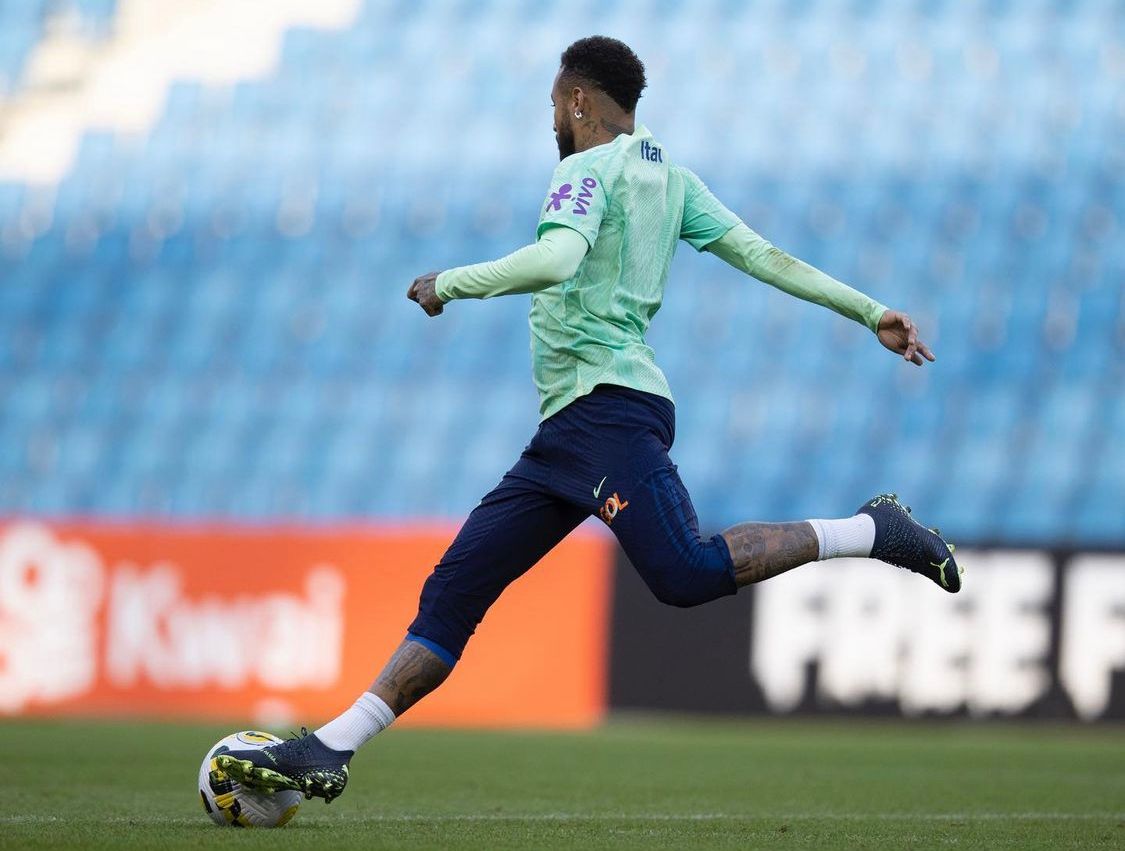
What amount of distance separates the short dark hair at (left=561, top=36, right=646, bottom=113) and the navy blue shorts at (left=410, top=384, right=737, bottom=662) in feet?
2.47

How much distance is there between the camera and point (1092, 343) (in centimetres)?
1467

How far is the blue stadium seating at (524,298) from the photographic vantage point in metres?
14.6

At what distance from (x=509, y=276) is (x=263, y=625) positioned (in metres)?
7.00

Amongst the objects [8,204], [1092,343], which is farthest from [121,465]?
[1092,343]

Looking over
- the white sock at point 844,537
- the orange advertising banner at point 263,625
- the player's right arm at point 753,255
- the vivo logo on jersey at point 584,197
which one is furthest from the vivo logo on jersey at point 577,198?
the orange advertising banner at point 263,625

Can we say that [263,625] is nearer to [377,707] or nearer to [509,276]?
[377,707]

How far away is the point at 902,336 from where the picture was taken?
15.0 feet

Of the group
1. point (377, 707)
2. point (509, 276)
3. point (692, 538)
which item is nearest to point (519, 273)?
point (509, 276)

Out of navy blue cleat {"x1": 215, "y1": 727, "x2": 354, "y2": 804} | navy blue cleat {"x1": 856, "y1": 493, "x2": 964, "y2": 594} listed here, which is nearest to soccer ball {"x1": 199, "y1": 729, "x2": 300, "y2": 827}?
navy blue cleat {"x1": 215, "y1": 727, "x2": 354, "y2": 804}

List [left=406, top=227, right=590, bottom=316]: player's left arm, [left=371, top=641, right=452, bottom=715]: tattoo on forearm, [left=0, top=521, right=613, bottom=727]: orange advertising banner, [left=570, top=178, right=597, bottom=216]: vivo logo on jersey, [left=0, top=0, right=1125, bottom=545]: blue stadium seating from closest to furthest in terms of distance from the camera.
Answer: [left=406, top=227, right=590, bottom=316]: player's left arm < [left=570, top=178, right=597, bottom=216]: vivo logo on jersey < [left=371, top=641, right=452, bottom=715]: tattoo on forearm < [left=0, top=521, right=613, bottom=727]: orange advertising banner < [left=0, top=0, right=1125, bottom=545]: blue stadium seating

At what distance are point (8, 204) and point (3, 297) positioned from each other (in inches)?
45.2

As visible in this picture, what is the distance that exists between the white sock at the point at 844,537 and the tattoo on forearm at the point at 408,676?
0.98 m

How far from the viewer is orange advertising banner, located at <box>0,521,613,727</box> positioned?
10.6 metres

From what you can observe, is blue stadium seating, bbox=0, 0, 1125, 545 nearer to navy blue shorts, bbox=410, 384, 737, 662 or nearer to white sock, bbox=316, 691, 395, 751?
navy blue shorts, bbox=410, 384, 737, 662
